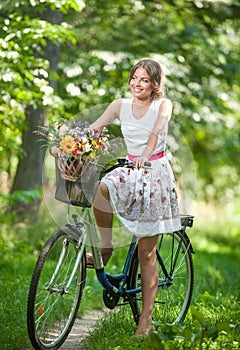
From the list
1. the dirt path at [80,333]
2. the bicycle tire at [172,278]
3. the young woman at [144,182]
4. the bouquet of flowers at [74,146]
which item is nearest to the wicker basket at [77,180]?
the bouquet of flowers at [74,146]

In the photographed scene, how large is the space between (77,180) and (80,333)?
1.43 m

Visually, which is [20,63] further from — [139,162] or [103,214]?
[139,162]

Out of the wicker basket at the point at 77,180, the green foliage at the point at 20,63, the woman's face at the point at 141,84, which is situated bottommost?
the wicker basket at the point at 77,180

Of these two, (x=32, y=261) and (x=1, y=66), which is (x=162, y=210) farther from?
(x=32, y=261)

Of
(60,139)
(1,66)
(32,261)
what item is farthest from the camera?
(32,261)

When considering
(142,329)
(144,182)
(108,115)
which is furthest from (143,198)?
(142,329)

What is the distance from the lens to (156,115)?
Answer: 425 cm

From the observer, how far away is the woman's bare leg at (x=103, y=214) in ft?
13.7

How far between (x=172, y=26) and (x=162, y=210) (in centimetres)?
574

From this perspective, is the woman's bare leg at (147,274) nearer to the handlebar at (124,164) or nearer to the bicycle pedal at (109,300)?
the bicycle pedal at (109,300)

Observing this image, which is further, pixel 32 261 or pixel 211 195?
pixel 211 195

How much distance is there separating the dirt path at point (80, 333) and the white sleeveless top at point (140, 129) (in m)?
1.23

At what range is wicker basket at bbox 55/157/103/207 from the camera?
13.0ft

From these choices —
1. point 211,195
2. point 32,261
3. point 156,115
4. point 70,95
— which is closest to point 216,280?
point 32,261
